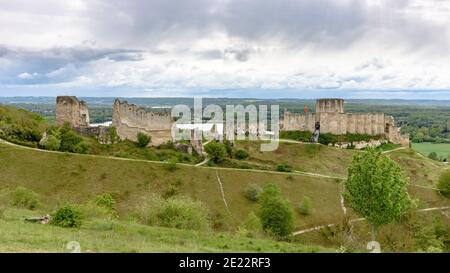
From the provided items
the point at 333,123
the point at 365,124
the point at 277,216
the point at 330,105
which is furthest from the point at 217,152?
the point at 365,124

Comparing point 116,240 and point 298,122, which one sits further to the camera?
point 298,122

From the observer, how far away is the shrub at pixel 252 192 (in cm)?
5192

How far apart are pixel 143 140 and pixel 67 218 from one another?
4205cm

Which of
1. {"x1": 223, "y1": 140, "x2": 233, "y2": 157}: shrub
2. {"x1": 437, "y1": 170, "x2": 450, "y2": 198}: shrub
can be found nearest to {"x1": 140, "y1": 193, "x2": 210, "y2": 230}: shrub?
{"x1": 223, "y1": 140, "x2": 233, "y2": 157}: shrub

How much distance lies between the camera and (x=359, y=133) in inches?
3312

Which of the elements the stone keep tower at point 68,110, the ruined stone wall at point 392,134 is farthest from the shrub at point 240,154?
the ruined stone wall at point 392,134

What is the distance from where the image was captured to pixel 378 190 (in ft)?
107

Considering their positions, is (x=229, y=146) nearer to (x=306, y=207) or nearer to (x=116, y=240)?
(x=306, y=207)

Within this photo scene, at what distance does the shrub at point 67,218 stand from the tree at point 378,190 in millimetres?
18057

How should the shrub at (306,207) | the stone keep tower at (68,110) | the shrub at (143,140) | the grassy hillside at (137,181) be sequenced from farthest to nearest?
the stone keep tower at (68,110) < the shrub at (143,140) < the shrub at (306,207) < the grassy hillside at (137,181)

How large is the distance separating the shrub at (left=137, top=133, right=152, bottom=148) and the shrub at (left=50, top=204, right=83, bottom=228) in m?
41.3

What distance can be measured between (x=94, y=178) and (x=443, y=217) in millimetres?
36191

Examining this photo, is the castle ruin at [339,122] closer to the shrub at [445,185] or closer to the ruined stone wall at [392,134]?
the ruined stone wall at [392,134]
